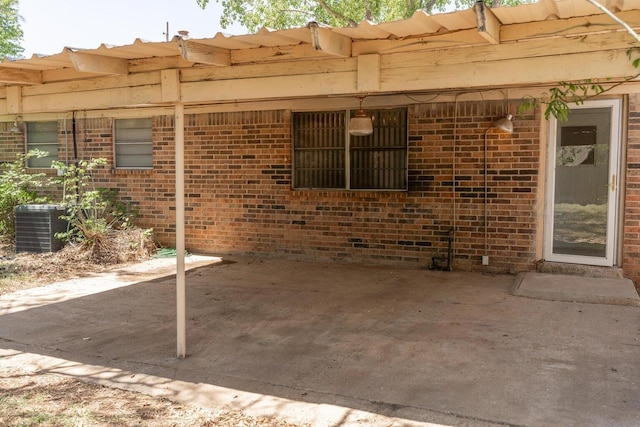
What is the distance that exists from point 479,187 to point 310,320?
3.51m

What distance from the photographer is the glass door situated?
7.39m

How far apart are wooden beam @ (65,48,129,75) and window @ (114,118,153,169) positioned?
5.18 m

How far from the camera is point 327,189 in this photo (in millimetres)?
9055

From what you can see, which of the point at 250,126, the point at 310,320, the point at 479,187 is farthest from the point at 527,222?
the point at 250,126

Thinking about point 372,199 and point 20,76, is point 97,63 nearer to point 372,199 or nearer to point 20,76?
point 20,76

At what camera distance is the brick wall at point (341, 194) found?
793 cm

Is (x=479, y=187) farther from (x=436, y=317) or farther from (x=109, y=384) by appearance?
(x=109, y=384)

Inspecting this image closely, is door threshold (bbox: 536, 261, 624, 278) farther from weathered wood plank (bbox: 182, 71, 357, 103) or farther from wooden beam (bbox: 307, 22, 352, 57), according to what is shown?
wooden beam (bbox: 307, 22, 352, 57)

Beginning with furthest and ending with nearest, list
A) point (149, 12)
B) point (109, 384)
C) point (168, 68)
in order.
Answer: point (149, 12), point (168, 68), point (109, 384)

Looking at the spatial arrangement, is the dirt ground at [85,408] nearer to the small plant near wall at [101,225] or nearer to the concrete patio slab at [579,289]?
the concrete patio slab at [579,289]

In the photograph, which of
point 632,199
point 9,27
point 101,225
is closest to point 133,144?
point 101,225

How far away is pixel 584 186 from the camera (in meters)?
7.59

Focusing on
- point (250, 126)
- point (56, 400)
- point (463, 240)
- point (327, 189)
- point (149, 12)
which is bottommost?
point (56, 400)

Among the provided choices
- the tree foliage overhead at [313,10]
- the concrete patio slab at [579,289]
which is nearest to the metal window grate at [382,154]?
the concrete patio slab at [579,289]
